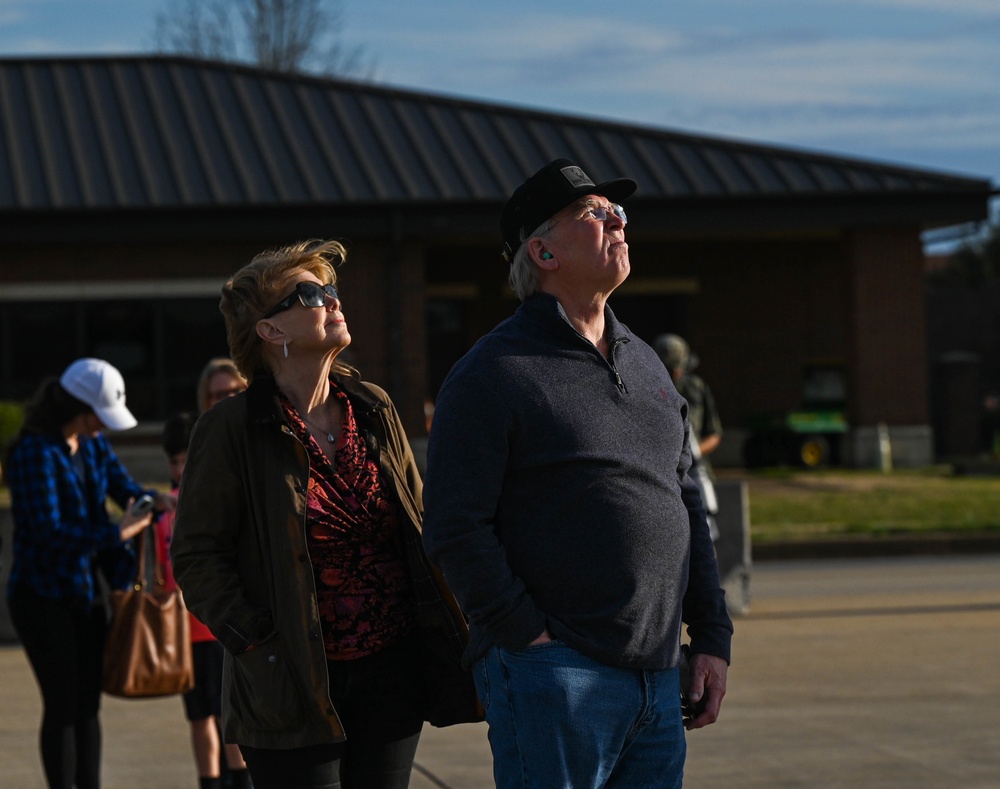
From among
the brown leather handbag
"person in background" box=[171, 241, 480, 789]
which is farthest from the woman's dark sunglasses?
the brown leather handbag

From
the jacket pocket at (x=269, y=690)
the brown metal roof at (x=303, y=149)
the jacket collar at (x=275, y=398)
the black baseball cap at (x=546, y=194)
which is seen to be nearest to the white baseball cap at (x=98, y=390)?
the jacket collar at (x=275, y=398)

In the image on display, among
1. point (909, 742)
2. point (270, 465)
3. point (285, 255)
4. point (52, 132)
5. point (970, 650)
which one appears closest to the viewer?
point (270, 465)

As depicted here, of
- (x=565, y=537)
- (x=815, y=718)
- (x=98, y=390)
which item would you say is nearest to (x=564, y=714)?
(x=565, y=537)

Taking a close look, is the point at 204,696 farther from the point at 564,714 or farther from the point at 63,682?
the point at 564,714

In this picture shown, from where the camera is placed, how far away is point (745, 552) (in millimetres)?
11367

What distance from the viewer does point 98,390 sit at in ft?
18.3

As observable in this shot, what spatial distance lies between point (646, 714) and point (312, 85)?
24225 mm

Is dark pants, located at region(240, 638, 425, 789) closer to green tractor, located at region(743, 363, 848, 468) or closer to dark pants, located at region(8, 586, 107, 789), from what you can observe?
dark pants, located at region(8, 586, 107, 789)

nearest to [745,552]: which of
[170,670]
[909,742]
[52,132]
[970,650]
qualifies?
[970,650]

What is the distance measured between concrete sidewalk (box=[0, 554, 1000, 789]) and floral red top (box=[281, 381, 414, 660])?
2768 millimetres

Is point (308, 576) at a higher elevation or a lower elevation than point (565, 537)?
lower

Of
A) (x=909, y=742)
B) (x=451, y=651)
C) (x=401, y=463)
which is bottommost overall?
(x=909, y=742)

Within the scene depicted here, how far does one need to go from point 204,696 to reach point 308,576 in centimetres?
247

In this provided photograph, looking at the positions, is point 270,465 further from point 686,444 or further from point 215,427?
point 686,444
